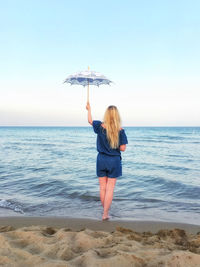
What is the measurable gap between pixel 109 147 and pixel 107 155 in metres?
0.16

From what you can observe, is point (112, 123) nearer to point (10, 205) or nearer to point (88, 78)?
point (88, 78)

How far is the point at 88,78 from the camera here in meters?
5.54

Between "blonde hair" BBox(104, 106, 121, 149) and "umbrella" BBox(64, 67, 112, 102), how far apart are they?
1.30 m

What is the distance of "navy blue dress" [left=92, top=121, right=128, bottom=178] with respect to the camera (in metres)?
4.62

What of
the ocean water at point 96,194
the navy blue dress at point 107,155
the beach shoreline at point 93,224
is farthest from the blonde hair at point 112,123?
the ocean water at point 96,194

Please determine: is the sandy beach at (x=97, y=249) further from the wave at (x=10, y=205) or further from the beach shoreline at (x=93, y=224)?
the wave at (x=10, y=205)

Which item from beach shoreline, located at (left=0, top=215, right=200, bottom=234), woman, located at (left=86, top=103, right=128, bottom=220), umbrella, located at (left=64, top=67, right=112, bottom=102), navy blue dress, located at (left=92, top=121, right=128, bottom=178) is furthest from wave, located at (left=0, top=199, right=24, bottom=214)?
umbrella, located at (left=64, top=67, right=112, bottom=102)

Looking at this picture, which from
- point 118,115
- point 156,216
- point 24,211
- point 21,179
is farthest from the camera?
point 21,179

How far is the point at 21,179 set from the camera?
9.34 m

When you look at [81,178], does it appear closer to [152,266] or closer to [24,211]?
[24,211]

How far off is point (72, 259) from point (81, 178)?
7.11m

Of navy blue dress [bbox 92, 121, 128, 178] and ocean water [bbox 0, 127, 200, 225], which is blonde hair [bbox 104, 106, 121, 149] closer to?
navy blue dress [bbox 92, 121, 128, 178]

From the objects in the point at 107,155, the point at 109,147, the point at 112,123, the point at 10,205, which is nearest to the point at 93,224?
the point at 107,155

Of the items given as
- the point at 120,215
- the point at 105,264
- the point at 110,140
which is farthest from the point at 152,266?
the point at 120,215
